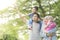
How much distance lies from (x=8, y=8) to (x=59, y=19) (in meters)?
1.20

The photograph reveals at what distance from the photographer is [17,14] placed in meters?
4.84

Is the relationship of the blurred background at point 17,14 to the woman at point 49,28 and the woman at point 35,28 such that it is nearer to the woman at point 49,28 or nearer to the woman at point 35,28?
the woman at point 35,28

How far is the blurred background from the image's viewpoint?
4.51 metres

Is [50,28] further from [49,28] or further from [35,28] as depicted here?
[35,28]

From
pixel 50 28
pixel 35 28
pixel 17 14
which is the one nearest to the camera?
pixel 50 28

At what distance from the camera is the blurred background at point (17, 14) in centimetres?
451

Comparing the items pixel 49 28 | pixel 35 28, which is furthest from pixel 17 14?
pixel 49 28

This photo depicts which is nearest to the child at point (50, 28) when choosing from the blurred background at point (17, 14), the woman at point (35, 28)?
the woman at point (35, 28)

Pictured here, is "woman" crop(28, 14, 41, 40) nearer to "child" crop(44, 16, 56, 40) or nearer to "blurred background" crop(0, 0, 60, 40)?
"child" crop(44, 16, 56, 40)

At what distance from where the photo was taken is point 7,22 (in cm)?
494

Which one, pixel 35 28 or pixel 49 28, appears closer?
pixel 49 28

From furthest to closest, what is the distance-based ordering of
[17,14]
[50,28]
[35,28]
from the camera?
[17,14] → [35,28] → [50,28]

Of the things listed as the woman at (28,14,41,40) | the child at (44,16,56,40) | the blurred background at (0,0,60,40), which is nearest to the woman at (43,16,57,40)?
the child at (44,16,56,40)

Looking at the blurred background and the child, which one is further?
the blurred background
